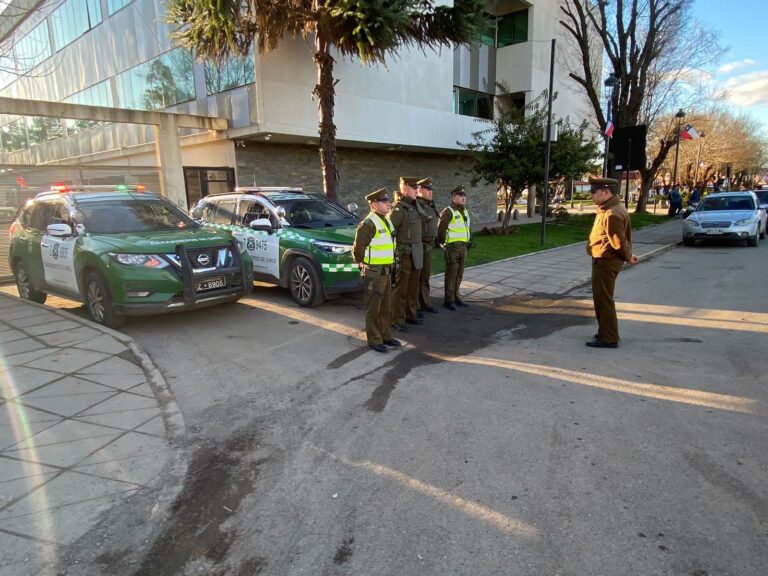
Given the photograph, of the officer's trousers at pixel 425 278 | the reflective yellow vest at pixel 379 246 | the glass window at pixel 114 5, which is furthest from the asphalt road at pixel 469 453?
the glass window at pixel 114 5

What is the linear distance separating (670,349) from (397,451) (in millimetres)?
3907

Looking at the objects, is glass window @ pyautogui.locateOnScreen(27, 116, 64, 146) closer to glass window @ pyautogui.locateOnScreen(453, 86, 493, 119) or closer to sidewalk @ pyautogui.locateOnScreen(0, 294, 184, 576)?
glass window @ pyautogui.locateOnScreen(453, 86, 493, 119)

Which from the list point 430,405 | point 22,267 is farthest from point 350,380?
point 22,267

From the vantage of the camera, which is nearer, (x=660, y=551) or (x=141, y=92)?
(x=660, y=551)

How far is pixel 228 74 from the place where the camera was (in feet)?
47.3

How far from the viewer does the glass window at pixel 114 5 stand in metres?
17.6

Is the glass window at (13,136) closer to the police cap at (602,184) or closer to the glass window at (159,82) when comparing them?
the glass window at (159,82)

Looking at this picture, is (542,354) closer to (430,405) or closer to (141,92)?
(430,405)

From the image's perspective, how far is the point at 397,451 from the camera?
3.55 meters

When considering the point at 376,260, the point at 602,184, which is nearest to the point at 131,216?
the point at 376,260

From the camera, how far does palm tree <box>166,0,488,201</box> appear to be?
401 inches

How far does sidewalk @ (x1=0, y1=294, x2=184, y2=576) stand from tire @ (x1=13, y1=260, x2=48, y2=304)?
2.55 m

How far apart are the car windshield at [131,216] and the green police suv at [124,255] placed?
1cm

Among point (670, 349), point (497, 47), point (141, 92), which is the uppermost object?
point (497, 47)
